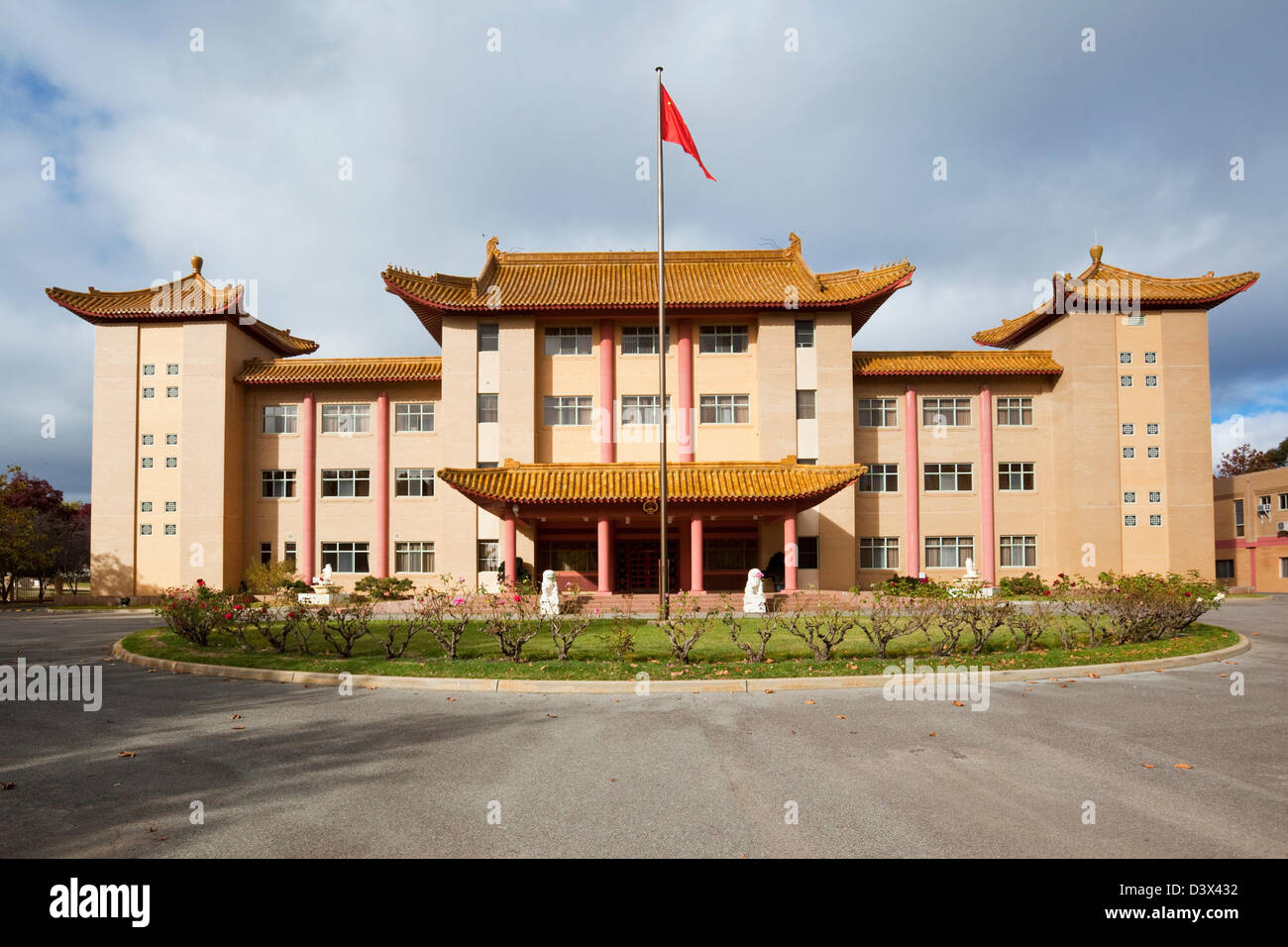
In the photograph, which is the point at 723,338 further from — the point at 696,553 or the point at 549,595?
the point at 549,595

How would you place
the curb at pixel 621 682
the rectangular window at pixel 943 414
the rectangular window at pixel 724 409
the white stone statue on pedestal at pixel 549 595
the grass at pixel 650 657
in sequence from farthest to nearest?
the rectangular window at pixel 943 414 < the rectangular window at pixel 724 409 < the white stone statue on pedestal at pixel 549 595 < the grass at pixel 650 657 < the curb at pixel 621 682

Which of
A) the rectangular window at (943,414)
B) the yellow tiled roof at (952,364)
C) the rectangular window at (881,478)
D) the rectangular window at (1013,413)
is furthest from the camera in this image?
the rectangular window at (1013,413)

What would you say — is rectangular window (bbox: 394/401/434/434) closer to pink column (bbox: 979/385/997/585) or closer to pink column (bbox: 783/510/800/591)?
pink column (bbox: 783/510/800/591)

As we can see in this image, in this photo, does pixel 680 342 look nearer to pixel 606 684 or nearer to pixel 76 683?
pixel 606 684

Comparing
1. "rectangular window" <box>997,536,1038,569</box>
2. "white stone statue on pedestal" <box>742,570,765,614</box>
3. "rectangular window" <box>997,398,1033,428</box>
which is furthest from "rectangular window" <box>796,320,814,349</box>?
"rectangular window" <box>997,536,1038,569</box>

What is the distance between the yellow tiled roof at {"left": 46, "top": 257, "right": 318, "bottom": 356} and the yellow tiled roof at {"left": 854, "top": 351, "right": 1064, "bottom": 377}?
85.8 feet

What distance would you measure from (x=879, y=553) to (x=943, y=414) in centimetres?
655

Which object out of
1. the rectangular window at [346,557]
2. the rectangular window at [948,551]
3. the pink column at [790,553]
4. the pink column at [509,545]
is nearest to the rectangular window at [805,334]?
the pink column at [790,553]

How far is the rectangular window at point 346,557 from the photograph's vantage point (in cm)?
2988

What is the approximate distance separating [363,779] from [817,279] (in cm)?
2676

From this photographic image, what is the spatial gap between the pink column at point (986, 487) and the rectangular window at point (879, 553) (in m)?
3.53

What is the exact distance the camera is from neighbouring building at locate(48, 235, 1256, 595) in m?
27.6

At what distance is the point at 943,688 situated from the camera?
32.2 feet

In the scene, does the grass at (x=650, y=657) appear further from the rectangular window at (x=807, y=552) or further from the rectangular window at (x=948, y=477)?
the rectangular window at (x=948, y=477)
